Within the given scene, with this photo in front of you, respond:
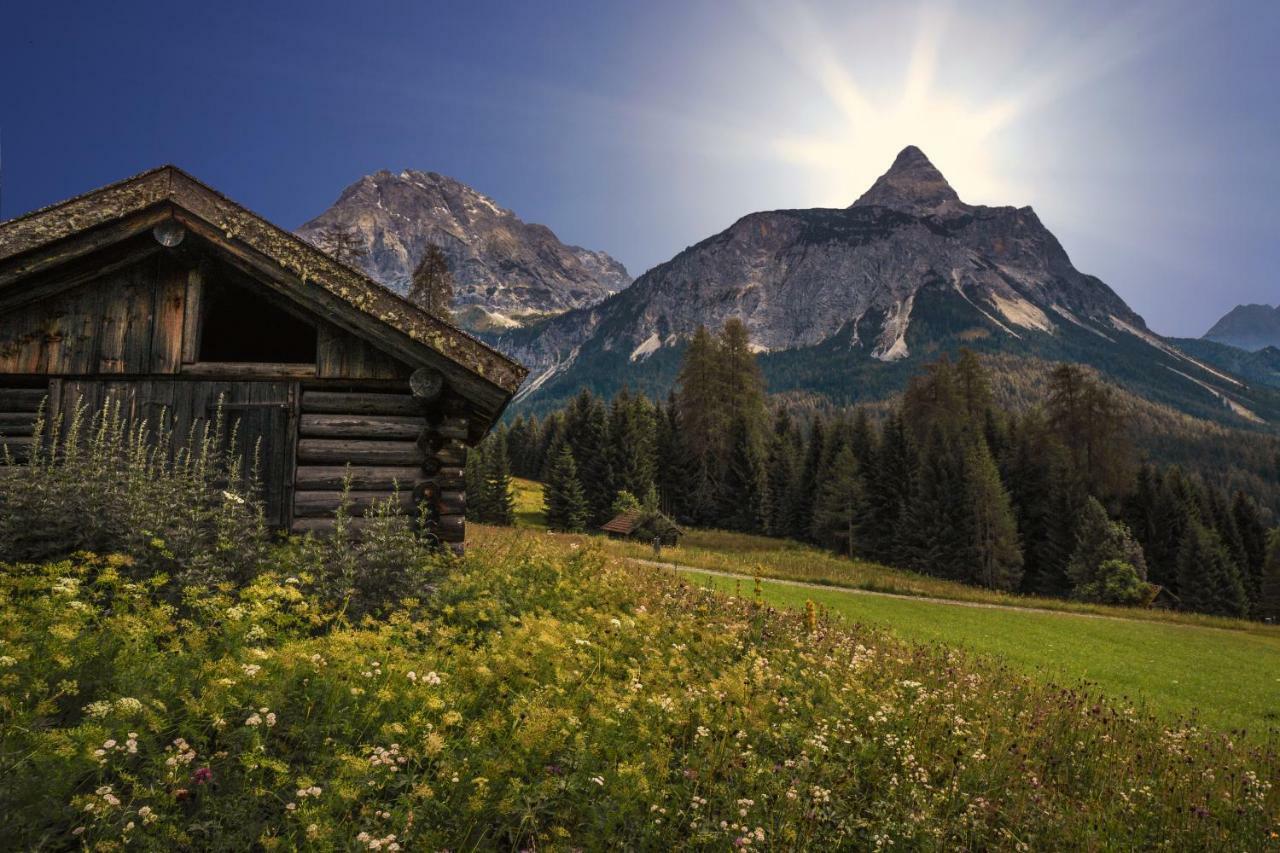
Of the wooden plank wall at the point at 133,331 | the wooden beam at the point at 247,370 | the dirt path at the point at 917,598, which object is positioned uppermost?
the wooden plank wall at the point at 133,331

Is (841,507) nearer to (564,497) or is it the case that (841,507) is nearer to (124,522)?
(564,497)

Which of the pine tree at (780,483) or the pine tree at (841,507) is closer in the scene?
the pine tree at (841,507)

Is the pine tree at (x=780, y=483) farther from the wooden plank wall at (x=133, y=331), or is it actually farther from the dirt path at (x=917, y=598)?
the wooden plank wall at (x=133, y=331)

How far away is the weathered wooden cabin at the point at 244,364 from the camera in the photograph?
7.91 m

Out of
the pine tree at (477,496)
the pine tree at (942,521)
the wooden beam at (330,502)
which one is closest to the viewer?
the wooden beam at (330,502)

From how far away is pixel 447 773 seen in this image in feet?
11.1

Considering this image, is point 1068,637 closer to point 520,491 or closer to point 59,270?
point 59,270

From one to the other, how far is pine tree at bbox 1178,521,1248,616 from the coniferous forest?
0.34 ft

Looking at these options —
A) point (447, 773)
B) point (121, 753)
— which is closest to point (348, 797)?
point (447, 773)

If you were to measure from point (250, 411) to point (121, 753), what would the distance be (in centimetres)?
631

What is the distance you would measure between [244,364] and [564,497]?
45.3 m

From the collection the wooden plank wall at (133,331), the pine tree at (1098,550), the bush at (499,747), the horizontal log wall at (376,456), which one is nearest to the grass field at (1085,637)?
the bush at (499,747)

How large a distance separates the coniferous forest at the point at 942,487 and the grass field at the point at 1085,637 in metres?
18.3

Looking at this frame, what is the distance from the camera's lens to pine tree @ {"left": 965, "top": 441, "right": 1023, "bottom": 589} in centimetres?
4362
